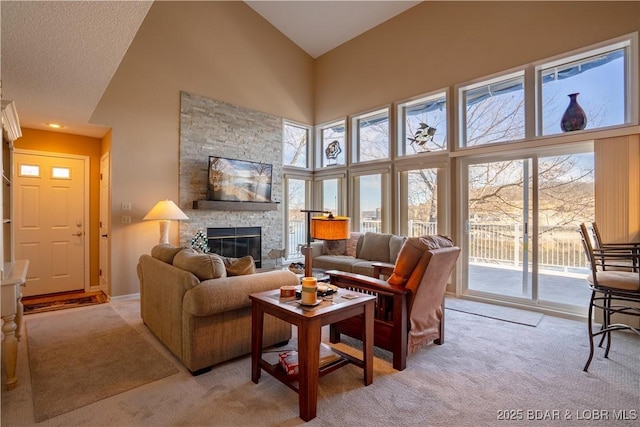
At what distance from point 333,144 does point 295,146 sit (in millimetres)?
815

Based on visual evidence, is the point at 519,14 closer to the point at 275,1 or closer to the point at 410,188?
the point at 410,188

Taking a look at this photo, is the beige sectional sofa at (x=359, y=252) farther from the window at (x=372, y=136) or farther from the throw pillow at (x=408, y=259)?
the throw pillow at (x=408, y=259)

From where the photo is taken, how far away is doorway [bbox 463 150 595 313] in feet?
12.4

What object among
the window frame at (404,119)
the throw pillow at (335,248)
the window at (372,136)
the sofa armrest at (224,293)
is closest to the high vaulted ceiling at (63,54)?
the sofa armrest at (224,293)

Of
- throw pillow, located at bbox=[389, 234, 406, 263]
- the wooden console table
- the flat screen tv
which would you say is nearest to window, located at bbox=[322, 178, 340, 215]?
the flat screen tv

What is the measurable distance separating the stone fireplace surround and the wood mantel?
0.07 meters

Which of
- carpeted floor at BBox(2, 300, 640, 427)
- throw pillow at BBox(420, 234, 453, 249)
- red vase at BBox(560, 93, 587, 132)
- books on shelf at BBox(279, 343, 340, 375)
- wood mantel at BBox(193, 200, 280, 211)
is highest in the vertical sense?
red vase at BBox(560, 93, 587, 132)

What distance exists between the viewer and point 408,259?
2.55 metres

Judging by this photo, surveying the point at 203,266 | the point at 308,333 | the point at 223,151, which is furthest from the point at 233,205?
the point at 308,333

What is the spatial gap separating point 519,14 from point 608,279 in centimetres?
353

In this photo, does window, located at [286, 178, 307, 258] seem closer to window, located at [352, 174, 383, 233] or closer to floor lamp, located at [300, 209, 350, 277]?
window, located at [352, 174, 383, 233]

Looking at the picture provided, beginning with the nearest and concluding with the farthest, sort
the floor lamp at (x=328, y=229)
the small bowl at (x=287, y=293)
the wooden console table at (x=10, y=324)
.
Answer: the wooden console table at (x=10, y=324)
the small bowl at (x=287, y=293)
the floor lamp at (x=328, y=229)

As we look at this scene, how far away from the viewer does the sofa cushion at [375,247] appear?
194 inches

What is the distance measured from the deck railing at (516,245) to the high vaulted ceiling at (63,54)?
176 inches
